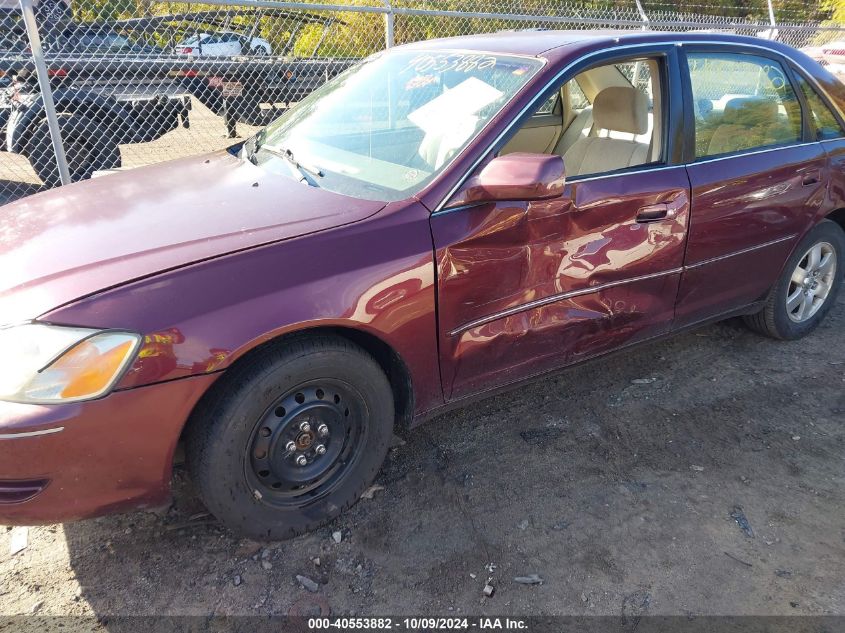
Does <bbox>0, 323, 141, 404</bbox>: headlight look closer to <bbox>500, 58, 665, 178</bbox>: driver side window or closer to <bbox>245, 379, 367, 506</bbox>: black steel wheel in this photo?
<bbox>245, 379, 367, 506</bbox>: black steel wheel

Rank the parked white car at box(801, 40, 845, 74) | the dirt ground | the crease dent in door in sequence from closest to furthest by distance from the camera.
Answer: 1. the dirt ground
2. the crease dent in door
3. the parked white car at box(801, 40, 845, 74)

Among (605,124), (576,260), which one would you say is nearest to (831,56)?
(605,124)

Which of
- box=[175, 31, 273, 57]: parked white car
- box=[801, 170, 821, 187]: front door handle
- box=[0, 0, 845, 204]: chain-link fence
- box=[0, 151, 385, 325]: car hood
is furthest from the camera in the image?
box=[175, 31, 273, 57]: parked white car

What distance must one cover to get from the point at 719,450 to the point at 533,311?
1122 millimetres

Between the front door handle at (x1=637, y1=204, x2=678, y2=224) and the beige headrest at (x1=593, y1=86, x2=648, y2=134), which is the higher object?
the beige headrest at (x1=593, y1=86, x2=648, y2=134)

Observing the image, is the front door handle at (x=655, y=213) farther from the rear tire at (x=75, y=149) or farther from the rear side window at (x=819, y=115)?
the rear tire at (x=75, y=149)

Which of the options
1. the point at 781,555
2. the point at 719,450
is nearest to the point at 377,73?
the point at 719,450

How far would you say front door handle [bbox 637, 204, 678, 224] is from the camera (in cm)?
278

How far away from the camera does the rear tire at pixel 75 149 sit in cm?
605

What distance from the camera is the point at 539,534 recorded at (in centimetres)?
238

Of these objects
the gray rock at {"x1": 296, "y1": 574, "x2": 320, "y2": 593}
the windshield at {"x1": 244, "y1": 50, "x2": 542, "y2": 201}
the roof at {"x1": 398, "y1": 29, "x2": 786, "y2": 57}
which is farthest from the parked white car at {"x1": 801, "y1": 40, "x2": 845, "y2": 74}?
the gray rock at {"x1": 296, "y1": 574, "x2": 320, "y2": 593}

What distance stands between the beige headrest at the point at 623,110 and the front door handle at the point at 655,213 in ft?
1.42

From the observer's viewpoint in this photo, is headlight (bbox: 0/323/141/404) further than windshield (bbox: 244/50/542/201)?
No

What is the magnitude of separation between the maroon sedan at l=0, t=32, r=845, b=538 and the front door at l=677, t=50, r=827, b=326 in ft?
0.05
